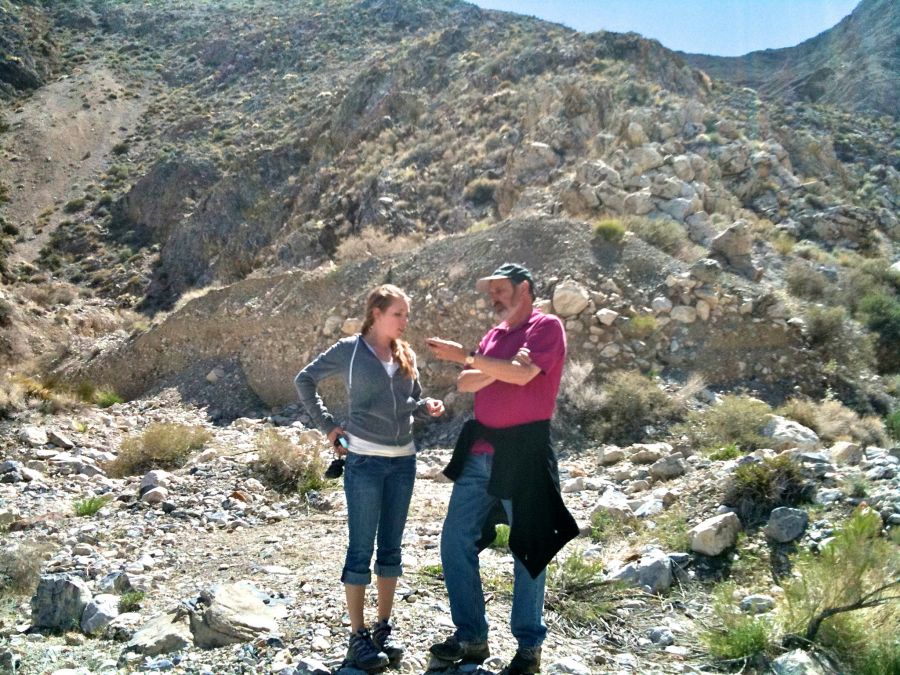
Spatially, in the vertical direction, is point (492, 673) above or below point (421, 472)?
above

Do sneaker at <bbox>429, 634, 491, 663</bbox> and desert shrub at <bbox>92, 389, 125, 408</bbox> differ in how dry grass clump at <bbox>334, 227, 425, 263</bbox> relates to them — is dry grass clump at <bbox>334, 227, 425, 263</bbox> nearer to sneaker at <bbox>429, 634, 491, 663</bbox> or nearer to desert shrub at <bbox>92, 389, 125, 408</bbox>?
desert shrub at <bbox>92, 389, 125, 408</bbox>

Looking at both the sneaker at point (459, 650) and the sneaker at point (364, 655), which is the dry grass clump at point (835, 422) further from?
the sneaker at point (364, 655)

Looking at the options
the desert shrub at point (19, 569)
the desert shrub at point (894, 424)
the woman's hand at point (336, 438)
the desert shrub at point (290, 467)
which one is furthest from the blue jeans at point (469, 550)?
the desert shrub at point (894, 424)

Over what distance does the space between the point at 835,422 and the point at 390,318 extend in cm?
676

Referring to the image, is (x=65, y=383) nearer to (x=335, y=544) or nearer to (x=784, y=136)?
(x=335, y=544)

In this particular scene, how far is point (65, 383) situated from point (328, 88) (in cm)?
2528

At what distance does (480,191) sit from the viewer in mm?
Result: 19109

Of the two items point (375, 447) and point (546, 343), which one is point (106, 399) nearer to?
point (375, 447)

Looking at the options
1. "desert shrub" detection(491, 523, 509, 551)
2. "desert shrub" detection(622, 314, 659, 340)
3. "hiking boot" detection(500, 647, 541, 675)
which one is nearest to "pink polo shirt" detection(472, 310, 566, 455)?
"hiking boot" detection(500, 647, 541, 675)

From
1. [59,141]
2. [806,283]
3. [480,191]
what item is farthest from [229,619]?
[59,141]

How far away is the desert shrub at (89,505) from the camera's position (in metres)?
6.54

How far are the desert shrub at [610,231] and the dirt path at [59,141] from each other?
2723 cm

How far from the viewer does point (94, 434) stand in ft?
34.6

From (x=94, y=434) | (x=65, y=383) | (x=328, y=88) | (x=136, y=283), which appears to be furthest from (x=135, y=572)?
(x=328, y=88)
